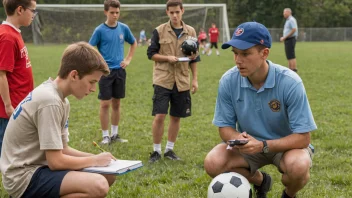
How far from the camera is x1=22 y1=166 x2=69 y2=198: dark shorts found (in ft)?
10.9

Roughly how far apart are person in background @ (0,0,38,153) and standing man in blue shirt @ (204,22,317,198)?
1.84m

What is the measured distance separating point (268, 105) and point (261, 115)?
12cm

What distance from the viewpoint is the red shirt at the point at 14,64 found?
4.17 meters

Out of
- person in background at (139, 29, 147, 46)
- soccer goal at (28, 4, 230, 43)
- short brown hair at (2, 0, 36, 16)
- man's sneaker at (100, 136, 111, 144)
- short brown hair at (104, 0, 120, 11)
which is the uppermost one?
short brown hair at (2, 0, 36, 16)

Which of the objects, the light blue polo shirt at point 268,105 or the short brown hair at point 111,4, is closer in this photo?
the light blue polo shirt at point 268,105

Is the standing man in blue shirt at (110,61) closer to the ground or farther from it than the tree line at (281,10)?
farther from it

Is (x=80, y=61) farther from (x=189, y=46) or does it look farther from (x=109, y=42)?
(x=109, y=42)

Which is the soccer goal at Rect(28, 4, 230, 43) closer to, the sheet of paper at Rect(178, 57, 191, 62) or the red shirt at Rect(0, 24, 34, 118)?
the sheet of paper at Rect(178, 57, 191, 62)

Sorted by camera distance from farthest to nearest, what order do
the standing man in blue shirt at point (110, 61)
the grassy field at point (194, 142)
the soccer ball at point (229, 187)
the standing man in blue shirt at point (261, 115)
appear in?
the standing man in blue shirt at point (110, 61), the grassy field at point (194, 142), the standing man in blue shirt at point (261, 115), the soccer ball at point (229, 187)

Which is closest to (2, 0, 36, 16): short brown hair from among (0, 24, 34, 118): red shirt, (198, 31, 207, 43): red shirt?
(0, 24, 34, 118): red shirt

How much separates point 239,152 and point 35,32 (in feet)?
102

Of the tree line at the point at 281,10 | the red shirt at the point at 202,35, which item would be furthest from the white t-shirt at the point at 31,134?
the tree line at the point at 281,10

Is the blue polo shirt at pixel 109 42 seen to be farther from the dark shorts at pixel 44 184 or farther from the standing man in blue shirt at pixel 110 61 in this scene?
the dark shorts at pixel 44 184

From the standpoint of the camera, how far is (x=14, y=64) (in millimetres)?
4273
